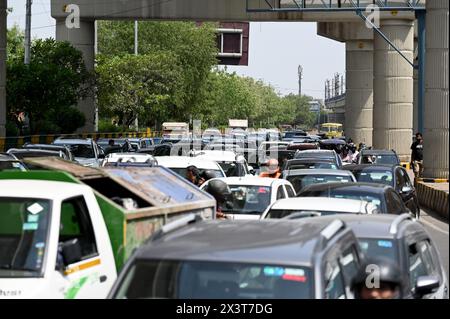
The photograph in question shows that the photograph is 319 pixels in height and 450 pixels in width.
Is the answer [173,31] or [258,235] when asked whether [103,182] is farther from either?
[173,31]

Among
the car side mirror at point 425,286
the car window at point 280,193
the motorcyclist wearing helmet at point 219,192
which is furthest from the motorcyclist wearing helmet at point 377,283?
the car window at point 280,193

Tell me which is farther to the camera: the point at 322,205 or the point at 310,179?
the point at 310,179

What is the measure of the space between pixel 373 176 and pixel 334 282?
54.5 feet

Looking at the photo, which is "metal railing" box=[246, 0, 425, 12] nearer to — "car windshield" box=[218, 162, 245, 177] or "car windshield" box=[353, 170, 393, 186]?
"car windshield" box=[218, 162, 245, 177]

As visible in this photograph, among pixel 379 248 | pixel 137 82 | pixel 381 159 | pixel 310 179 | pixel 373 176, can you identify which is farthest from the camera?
pixel 137 82

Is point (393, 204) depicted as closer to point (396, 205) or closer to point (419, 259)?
point (396, 205)

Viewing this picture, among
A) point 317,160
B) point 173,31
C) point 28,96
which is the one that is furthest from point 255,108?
point 317,160

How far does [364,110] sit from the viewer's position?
73938 mm

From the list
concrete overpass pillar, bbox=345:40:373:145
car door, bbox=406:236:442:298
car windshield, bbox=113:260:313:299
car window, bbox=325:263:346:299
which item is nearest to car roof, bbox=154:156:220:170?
car door, bbox=406:236:442:298

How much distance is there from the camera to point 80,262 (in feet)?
28.6

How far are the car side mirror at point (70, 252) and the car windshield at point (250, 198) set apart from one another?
745 centimetres

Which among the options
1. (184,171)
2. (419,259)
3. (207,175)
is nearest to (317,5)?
(184,171)

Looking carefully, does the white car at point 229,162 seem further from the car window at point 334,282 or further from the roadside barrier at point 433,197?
the car window at point 334,282
